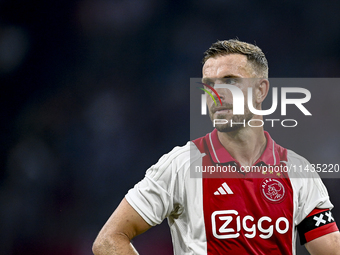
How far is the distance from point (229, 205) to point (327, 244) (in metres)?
0.41

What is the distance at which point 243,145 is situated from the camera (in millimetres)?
1486

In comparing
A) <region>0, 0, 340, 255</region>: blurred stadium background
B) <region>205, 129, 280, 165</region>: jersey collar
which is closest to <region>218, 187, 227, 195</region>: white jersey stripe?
<region>205, 129, 280, 165</region>: jersey collar

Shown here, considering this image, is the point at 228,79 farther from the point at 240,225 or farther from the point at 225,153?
the point at 240,225

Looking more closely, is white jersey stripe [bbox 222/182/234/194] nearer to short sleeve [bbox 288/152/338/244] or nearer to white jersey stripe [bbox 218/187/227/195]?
white jersey stripe [bbox 218/187/227/195]

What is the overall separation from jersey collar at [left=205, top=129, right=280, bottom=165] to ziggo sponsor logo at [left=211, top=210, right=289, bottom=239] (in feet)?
0.74

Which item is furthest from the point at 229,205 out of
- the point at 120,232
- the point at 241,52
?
the point at 241,52

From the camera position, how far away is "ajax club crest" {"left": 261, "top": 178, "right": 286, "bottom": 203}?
54.1 inches

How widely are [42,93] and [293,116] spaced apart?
1.64 meters

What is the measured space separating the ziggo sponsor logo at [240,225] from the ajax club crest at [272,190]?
3.0 inches

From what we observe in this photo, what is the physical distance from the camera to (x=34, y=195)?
2.19m

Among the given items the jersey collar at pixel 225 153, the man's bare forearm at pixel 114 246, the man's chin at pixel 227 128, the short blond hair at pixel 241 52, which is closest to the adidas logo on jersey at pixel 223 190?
the jersey collar at pixel 225 153

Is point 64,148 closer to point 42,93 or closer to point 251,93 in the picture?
point 42,93

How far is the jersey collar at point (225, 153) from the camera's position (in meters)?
1.45

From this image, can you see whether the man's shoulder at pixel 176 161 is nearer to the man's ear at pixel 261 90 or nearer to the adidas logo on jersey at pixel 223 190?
the adidas logo on jersey at pixel 223 190
